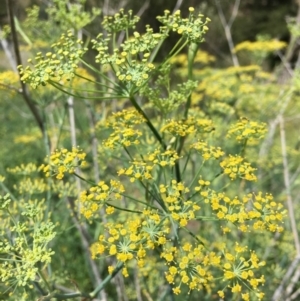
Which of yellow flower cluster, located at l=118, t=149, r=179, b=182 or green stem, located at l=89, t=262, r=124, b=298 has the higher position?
yellow flower cluster, located at l=118, t=149, r=179, b=182

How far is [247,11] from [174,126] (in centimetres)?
1280

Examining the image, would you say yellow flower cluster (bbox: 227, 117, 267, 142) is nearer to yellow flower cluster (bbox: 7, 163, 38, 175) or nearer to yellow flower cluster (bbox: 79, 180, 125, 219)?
yellow flower cluster (bbox: 79, 180, 125, 219)

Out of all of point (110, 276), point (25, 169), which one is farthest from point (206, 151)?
point (25, 169)

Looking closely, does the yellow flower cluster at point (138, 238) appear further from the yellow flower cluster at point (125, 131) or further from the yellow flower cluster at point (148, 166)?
the yellow flower cluster at point (125, 131)

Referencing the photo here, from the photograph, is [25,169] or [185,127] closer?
[185,127]

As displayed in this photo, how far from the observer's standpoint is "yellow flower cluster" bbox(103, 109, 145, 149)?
156cm

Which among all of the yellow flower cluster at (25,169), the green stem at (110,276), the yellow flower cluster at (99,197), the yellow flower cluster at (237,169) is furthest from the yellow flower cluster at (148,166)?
the yellow flower cluster at (25,169)

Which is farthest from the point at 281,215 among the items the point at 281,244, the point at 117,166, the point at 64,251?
the point at 64,251

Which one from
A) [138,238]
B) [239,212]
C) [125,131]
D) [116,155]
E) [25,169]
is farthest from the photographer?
[116,155]

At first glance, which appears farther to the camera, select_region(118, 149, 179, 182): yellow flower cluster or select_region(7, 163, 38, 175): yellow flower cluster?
select_region(7, 163, 38, 175): yellow flower cluster

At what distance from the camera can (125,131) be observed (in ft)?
5.16

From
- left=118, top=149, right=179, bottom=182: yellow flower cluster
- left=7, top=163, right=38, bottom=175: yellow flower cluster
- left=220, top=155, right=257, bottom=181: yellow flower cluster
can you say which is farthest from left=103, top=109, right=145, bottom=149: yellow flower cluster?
left=7, top=163, right=38, bottom=175: yellow flower cluster

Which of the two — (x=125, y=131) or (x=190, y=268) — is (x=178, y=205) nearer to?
(x=190, y=268)

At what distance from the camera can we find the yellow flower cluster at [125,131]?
1.56 m
